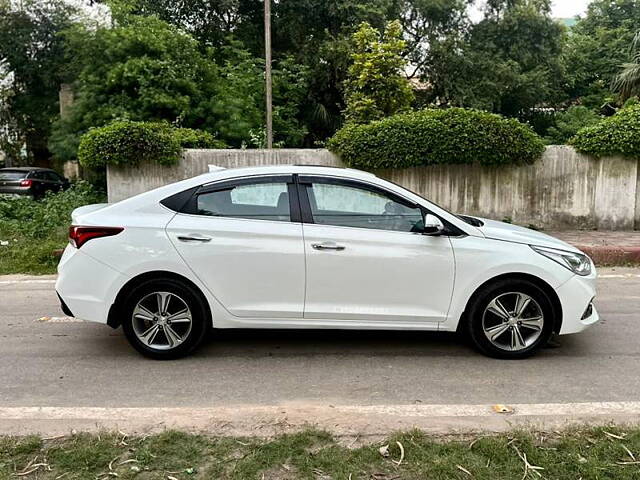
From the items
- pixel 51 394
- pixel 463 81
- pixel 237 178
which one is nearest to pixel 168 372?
pixel 51 394

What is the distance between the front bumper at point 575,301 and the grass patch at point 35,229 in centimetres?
702

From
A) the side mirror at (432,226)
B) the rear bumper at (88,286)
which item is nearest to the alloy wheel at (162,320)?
the rear bumper at (88,286)

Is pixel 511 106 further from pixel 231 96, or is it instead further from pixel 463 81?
pixel 231 96

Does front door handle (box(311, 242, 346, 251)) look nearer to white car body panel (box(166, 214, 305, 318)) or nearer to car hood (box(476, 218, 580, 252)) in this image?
white car body panel (box(166, 214, 305, 318))

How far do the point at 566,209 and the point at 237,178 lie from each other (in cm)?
831

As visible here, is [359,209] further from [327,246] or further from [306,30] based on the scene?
[306,30]

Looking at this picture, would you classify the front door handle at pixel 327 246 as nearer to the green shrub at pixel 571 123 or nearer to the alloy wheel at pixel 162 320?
the alloy wheel at pixel 162 320

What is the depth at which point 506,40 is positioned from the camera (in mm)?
22844

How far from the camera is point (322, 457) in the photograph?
11.0ft

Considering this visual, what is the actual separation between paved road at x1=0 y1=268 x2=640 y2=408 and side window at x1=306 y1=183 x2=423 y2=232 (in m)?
1.12

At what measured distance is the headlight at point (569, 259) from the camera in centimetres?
499

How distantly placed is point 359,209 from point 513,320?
5.03ft

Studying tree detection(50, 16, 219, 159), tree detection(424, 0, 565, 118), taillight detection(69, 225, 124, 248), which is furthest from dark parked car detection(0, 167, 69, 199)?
taillight detection(69, 225, 124, 248)

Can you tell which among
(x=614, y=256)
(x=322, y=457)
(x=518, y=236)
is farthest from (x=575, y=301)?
(x=614, y=256)
